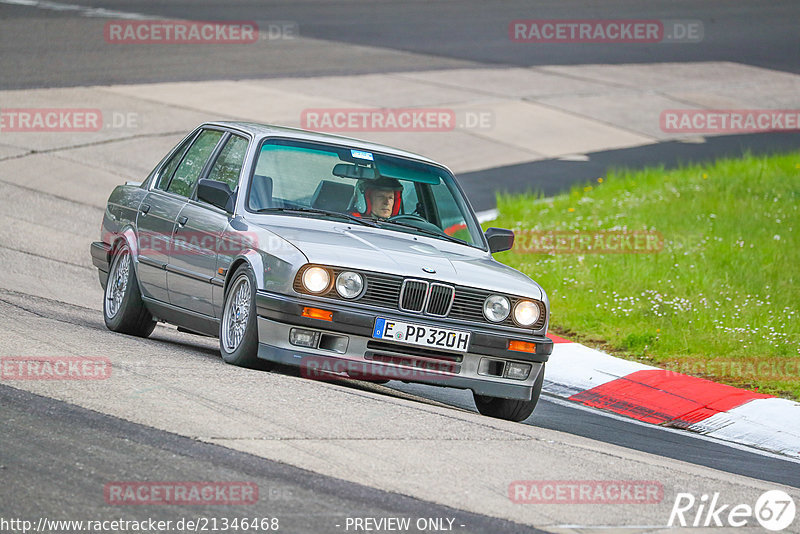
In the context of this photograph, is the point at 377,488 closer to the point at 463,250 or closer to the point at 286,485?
the point at 286,485

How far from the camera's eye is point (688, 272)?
510 inches

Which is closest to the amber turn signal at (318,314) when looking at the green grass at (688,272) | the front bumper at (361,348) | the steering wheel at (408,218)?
the front bumper at (361,348)

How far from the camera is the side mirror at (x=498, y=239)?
8.57 metres

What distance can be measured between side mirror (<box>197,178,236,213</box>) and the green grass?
4299mm

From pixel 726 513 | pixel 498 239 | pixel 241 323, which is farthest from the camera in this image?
pixel 498 239

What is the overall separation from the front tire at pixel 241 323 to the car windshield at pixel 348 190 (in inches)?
23.8

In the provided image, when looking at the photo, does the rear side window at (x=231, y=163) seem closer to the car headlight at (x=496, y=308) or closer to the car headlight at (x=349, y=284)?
the car headlight at (x=349, y=284)

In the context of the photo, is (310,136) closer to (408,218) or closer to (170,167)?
(408,218)

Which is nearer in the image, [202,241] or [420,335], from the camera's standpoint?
[420,335]

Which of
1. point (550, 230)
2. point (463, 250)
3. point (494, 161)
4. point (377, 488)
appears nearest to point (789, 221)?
point (550, 230)

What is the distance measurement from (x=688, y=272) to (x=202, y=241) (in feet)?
21.1

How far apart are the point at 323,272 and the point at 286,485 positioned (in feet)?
6.90

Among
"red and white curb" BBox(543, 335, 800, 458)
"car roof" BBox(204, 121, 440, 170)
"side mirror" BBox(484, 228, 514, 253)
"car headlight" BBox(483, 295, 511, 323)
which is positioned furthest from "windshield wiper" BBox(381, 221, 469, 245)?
"red and white curb" BBox(543, 335, 800, 458)

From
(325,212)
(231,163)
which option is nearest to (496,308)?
(325,212)
